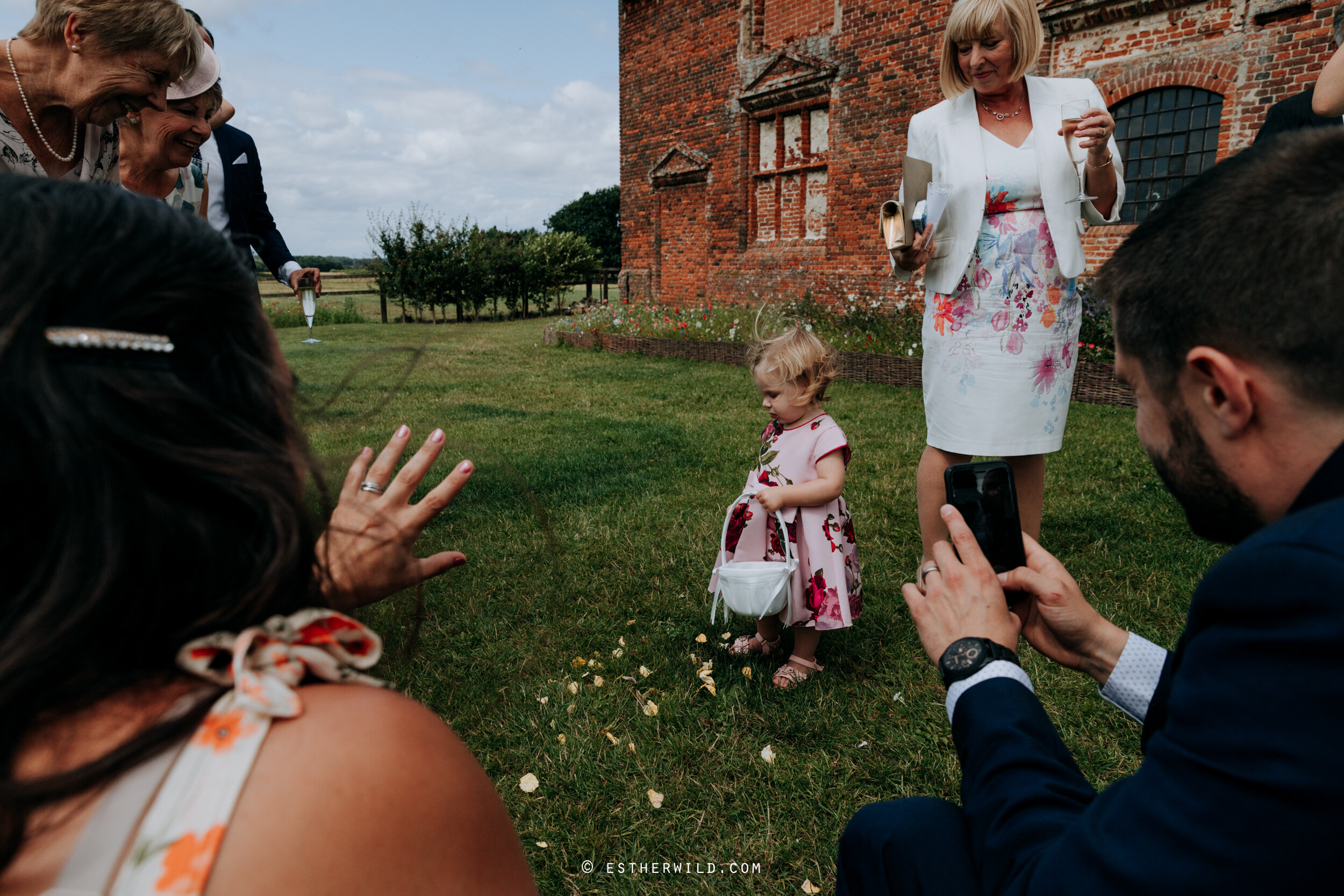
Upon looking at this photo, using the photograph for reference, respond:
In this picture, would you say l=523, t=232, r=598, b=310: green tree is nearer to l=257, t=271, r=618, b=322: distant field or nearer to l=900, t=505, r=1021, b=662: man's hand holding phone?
l=257, t=271, r=618, b=322: distant field

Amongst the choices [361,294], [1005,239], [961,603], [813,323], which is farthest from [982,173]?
[361,294]

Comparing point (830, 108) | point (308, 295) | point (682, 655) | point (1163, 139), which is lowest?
point (682, 655)

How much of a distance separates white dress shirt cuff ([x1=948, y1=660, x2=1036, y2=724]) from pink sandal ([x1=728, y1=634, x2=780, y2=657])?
1.95 m

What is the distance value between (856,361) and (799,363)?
6957mm

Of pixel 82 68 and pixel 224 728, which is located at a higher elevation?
pixel 82 68

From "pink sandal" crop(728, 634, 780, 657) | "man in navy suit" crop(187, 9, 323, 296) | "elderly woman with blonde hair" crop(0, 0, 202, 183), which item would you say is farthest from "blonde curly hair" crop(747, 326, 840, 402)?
"elderly woman with blonde hair" crop(0, 0, 202, 183)

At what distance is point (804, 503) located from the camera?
2.92 m

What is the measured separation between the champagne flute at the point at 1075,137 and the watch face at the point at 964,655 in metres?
2.43

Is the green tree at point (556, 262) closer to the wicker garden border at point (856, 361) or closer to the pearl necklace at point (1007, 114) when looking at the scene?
the wicker garden border at point (856, 361)

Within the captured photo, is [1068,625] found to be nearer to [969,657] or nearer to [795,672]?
[969,657]

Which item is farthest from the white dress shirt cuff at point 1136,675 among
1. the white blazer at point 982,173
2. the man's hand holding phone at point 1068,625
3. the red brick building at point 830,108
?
the red brick building at point 830,108

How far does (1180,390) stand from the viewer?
1.05 m

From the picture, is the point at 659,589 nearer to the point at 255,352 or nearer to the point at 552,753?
the point at 552,753

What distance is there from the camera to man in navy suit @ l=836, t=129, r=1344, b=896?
2.44 feet
